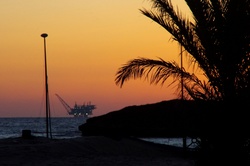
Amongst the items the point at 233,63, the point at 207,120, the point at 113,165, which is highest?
the point at 233,63

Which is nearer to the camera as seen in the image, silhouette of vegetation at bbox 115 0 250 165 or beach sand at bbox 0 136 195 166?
silhouette of vegetation at bbox 115 0 250 165

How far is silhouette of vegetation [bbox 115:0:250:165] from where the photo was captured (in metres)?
16.2

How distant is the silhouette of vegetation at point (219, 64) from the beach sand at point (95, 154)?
7183mm

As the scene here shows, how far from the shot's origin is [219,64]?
1633cm

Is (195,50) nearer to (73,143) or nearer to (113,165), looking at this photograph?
(113,165)

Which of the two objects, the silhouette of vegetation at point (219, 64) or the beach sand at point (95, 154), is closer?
the silhouette of vegetation at point (219, 64)

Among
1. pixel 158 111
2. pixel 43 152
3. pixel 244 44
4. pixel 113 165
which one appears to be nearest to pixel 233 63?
pixel 244 44

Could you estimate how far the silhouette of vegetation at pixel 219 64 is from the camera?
16.2m

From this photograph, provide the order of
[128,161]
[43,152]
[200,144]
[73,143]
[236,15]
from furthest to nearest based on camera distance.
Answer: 1. [73,143]
2. [43,152]
3. [128,161]
4. [200,144]
5. [236,15]

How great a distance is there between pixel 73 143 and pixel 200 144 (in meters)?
13.2

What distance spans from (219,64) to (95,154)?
12696 mm

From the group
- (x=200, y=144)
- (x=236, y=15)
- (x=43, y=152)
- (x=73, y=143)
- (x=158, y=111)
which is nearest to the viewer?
(x=236, y=15)

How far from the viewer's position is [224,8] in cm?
1656

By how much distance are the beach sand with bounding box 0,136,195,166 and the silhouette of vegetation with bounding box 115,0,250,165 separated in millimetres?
7183
